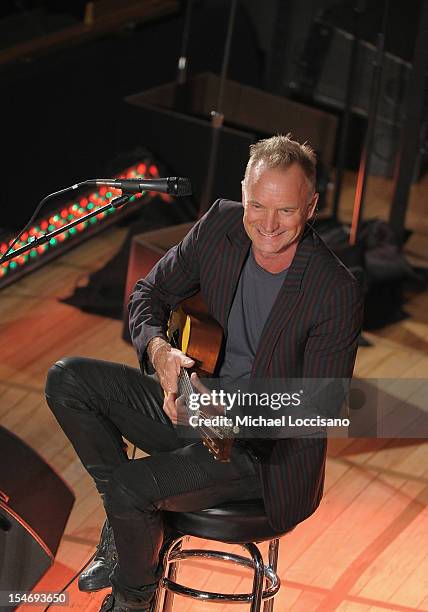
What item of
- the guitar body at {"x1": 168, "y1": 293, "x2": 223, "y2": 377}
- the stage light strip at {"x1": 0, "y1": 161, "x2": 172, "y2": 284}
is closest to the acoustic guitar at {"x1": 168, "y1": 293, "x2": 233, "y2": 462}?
the guitar body at {"x1": 168, "y1": 293, "x2": 223, "y2": 377}

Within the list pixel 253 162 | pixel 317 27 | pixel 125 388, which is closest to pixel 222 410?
pixel 125 388

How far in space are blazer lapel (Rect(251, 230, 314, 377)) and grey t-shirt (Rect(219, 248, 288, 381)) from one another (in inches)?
2.6

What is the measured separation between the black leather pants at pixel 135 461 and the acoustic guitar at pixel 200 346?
0.09 metres

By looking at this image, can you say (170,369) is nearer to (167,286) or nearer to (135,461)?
(135,461)

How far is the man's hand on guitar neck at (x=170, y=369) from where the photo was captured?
269 centimetres

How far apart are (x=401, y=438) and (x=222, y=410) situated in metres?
2.02

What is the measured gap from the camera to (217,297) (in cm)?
292

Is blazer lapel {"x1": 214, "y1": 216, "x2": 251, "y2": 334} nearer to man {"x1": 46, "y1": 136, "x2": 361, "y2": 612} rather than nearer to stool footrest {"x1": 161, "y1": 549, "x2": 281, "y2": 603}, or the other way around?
man {"x1": 46, "y1": 136, "x2": 361, "y2": 612}

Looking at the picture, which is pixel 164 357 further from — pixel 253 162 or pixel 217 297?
pixel 253 162

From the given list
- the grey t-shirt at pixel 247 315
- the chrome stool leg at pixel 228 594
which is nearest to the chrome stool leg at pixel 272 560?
the chrome stool leg at pixel 228 594

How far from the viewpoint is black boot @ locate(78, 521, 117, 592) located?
295cm

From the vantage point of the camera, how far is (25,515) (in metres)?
3.14

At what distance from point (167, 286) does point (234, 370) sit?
0.32m

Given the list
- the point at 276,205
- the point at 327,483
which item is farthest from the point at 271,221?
the point at 327,483
